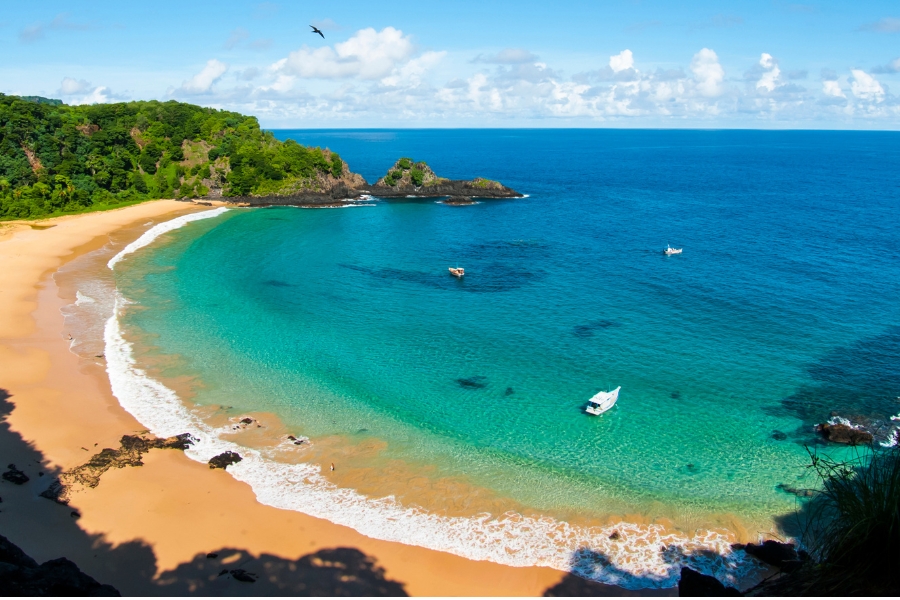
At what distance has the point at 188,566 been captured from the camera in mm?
23531

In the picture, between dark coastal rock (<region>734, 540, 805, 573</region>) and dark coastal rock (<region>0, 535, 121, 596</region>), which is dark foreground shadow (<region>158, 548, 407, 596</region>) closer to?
dark coastal rock (<region>0, 535, 121, 596</region>)

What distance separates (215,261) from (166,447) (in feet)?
143

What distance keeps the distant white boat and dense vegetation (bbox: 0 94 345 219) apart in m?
91.3

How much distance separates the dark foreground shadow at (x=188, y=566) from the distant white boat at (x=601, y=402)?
57.2 ft

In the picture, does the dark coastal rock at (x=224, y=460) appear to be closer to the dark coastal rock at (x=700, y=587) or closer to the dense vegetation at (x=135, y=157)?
the dark coastal rock at (x=700, y=587)

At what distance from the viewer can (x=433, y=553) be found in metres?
24.8

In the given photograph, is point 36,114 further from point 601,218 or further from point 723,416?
point 723,416

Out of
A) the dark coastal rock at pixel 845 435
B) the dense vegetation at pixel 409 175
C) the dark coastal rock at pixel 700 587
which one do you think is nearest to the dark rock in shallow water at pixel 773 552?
the dark coastal rock at pixel 700 587

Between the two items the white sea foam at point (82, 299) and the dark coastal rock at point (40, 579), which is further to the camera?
the white sea foam at point (82, 299)

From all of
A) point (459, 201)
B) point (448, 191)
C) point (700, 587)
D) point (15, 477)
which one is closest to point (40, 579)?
point (15, 477)

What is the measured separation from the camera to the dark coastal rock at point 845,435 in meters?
32.3

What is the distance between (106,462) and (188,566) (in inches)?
411

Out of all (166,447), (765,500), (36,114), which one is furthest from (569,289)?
(36,114)

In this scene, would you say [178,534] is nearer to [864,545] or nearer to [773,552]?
[864,545]
